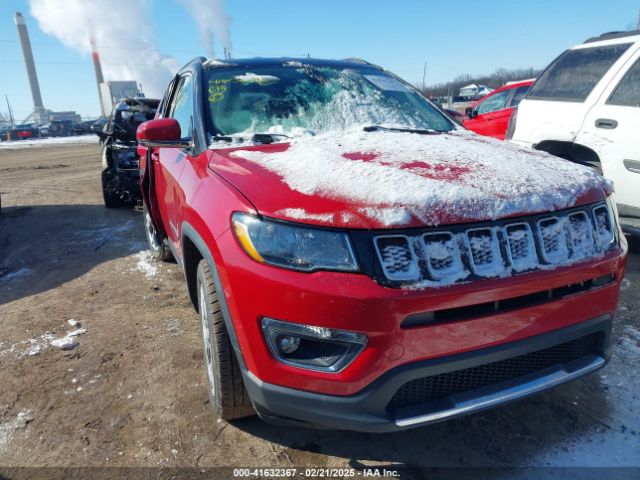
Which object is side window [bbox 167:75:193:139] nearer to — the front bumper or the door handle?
the front bumper

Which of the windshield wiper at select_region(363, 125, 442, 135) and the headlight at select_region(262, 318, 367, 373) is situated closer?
the headlight at select_region(262, 318, 367, 373)

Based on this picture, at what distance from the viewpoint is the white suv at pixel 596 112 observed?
146 inches

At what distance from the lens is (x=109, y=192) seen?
7176mm

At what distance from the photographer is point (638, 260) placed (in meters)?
4.18

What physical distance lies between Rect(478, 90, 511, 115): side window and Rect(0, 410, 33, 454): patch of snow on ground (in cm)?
787

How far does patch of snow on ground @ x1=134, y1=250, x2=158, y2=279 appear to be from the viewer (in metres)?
4.36

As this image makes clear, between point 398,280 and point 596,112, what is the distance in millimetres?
3531

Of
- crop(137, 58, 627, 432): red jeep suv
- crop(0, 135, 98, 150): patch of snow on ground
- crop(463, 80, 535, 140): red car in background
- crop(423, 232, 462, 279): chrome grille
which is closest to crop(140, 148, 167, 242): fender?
crop(137, 58, 627, 432): red jeep suv

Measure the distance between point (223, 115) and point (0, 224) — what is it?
5.86 m

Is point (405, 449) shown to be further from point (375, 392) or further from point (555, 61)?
point (555, 61)

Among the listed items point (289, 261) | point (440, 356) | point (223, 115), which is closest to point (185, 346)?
point (223, 115)

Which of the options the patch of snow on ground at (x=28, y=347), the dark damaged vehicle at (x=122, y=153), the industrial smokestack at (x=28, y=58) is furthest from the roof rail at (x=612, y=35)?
the industrial smokestack at (x=28, y=58)

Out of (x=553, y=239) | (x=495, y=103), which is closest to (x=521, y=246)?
(x=553, y=239)

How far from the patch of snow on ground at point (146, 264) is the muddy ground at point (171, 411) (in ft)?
1.08
